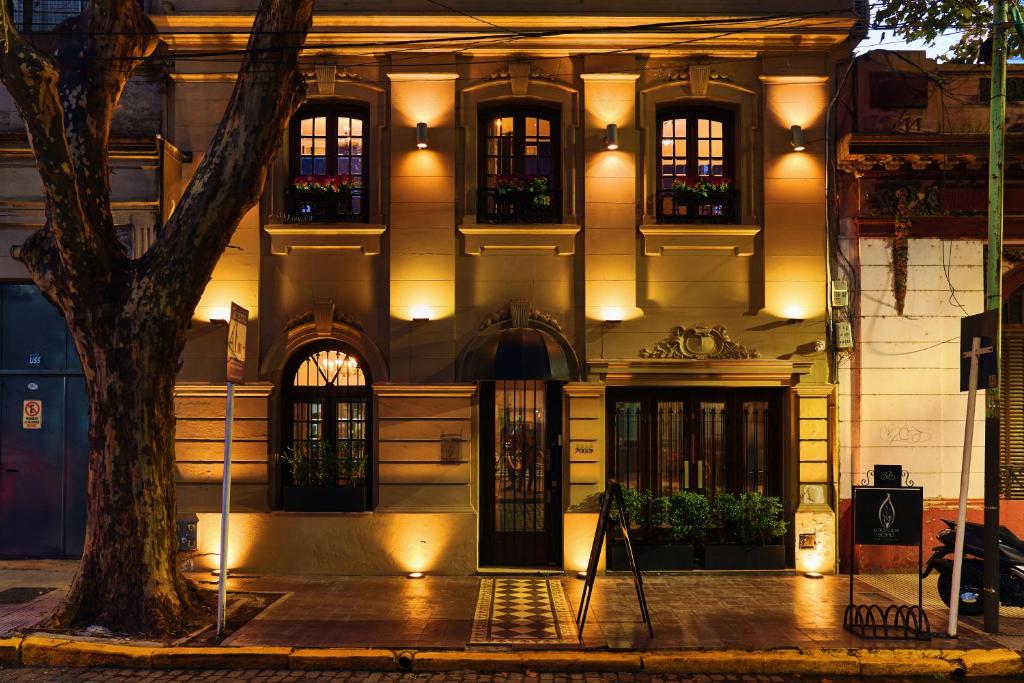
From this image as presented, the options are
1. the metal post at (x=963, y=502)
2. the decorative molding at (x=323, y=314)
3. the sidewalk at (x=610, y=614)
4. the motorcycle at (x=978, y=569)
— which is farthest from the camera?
the decorative molding at (x=323, y=314)

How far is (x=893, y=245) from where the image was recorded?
1225 cm

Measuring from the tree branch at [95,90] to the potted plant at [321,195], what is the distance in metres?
3.27

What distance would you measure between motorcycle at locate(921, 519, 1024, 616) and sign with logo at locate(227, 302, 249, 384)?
26.2 feet

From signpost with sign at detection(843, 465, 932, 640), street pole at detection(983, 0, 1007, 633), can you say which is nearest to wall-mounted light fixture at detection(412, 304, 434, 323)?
signpost with sign at detection(843, 465, 932, 640)

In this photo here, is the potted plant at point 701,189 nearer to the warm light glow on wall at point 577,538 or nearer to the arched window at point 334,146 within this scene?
the arched window at point 334,146

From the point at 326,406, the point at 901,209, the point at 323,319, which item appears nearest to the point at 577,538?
the point at 326,406

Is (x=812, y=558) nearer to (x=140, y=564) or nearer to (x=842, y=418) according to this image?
(x=842, y=418)

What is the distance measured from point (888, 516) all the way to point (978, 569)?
1470 millimetres

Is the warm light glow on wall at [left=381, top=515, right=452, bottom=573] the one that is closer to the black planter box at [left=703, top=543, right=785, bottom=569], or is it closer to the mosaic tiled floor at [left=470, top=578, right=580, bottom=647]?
the mosaic tiled floor at [left=470, top=578, right=580, bottom=647]

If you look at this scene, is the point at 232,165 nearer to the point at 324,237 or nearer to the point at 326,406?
the point at 324,237

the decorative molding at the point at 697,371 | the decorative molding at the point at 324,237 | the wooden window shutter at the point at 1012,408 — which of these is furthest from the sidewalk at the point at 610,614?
the decorative molding at the point at 324,237

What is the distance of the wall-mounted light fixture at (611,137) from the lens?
12.1m

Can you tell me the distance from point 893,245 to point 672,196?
3240 millimetres

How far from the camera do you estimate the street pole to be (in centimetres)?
910
